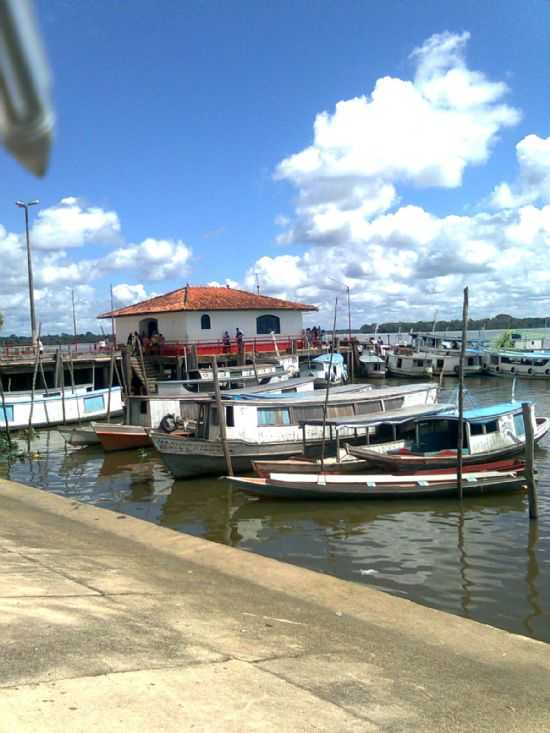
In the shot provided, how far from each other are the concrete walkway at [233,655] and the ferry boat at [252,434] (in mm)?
9279

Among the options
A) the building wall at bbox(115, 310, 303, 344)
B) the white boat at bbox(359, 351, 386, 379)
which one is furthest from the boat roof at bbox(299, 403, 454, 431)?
the white boat at bbox(359, 351, 386, 379)

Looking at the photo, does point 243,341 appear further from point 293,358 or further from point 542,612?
point 542,612

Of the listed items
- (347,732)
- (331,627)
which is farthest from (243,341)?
(347,732)

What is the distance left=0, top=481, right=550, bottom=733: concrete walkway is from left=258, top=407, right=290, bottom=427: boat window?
414 inches

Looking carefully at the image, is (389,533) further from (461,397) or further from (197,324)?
(197,324)

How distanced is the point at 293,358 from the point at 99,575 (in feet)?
124

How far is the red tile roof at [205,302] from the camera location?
45.6 m

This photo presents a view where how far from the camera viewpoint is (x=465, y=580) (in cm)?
1178

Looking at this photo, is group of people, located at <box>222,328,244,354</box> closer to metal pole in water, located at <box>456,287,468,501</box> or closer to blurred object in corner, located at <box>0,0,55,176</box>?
metal pole in water, located at <box>456,287,468,501</box>

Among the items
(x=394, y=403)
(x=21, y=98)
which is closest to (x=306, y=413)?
(x=394, y=403)

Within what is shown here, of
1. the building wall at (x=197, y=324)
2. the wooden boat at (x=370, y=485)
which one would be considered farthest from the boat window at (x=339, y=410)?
the building wall at (x=197, y=324)

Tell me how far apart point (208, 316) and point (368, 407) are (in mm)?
24492

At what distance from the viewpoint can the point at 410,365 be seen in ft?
193

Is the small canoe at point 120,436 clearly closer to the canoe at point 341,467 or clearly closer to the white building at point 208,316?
the canoe at point 341,467
